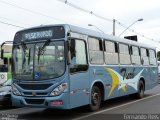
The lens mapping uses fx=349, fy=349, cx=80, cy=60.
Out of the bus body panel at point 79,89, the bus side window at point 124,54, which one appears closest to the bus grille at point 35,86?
the bus body panel at point 79,89

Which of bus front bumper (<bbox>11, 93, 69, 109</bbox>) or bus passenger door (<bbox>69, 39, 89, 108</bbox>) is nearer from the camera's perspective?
bus front bumper (<bbox>11, 93, 69, 109</bbox>)

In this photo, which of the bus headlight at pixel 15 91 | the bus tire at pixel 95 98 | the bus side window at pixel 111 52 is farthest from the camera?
the bus side window at pixel 111 52

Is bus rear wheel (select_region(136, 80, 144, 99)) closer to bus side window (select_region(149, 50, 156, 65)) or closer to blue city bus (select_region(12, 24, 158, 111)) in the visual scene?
bus side window (select_region(149, 50, 156, 65))

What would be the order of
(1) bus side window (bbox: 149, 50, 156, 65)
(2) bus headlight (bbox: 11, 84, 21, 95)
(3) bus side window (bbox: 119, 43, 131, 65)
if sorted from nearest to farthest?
(2) bus headlight (bbox: 11, 84, 21, 95) → (3) bus side window (bbox: 119, 43, 131, 65) → (1) bus side window (bbox: 149, 50, 156, 65)

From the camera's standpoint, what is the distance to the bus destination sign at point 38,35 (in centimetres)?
1154

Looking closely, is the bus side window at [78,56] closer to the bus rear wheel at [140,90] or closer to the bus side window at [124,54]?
the bus side window at [124,54]

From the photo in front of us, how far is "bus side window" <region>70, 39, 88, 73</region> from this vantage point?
11234 millimetres

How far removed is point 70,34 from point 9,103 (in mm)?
5212

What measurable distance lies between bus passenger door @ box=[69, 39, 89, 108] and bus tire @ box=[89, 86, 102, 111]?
0.57 metres

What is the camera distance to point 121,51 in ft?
51.2

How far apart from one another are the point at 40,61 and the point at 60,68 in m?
0.74

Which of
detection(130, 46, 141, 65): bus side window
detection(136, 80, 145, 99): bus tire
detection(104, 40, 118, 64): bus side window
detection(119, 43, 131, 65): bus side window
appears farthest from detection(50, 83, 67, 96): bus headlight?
detection(136, 80, 145, 99): bus tire

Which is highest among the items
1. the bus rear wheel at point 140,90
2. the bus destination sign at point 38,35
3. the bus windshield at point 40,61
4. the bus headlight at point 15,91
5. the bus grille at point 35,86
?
the bus destination sign at point 38,35

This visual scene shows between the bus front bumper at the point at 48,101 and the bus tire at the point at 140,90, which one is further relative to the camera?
the bus tire at the point at 140,90
